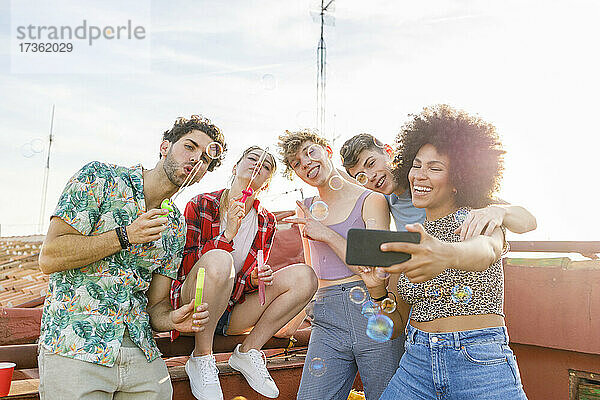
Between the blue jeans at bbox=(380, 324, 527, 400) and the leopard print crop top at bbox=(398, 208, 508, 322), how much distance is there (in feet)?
0.21

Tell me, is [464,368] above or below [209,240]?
below

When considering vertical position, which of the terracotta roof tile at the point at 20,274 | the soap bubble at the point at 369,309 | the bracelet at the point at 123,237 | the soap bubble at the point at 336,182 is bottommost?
the terracotta roof tile at the point at 20,274

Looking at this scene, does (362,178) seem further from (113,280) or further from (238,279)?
(113,280)

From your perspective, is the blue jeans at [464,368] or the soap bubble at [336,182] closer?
the blue jeans at [464,368]

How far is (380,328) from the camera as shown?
2037 millimetres

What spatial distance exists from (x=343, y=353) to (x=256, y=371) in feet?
1.47

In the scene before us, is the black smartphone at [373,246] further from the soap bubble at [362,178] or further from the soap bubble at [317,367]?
the soap bubble at [362,178]

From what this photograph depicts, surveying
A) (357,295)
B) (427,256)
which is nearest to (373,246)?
(427,256)

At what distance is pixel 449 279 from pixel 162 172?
4.01ft

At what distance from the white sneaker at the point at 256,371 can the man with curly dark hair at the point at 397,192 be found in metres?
0.87

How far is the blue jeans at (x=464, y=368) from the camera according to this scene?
5.10 feet

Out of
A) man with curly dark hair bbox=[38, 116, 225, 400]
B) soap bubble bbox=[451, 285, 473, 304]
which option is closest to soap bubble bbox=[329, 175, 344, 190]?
man with curly dark hair bbox=[38, 116, 225, 400]

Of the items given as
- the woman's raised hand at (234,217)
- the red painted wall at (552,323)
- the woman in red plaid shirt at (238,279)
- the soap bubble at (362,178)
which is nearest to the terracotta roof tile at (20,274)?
the woman in red plaid shirt at (238,279)

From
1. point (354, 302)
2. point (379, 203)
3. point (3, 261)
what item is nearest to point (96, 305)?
point (354, 302)
